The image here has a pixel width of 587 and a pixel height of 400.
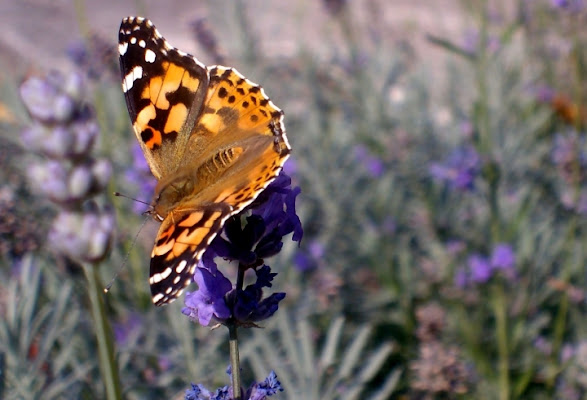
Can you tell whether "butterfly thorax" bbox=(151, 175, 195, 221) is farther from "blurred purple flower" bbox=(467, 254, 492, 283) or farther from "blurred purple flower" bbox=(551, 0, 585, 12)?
"blurred purple flower" bbox=(551, 0, 585, 12)

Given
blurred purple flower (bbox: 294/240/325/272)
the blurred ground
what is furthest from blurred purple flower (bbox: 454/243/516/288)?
the blurred ground

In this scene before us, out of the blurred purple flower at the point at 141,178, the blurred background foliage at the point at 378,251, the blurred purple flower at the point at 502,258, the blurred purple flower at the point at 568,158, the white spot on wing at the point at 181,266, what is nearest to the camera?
the white spot on wing at the point at 181,266

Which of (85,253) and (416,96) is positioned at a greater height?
(416,96)

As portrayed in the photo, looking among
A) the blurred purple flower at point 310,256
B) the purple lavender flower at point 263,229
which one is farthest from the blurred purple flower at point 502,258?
the purple lavender flower at point 263,229

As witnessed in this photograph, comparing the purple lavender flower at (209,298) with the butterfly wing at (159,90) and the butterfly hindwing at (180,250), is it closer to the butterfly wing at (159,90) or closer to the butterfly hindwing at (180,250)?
the butterfly hindwing at (180,250)

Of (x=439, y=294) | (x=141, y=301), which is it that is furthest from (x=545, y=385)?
(x=141, y=301)

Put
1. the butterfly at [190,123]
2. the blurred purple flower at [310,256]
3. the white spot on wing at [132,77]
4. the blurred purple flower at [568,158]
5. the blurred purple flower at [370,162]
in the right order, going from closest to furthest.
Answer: the butterfly at [190,123], the white spot on wing at [132,77], the blurred purple flower at [568,158], the blurred purple flower at [310,256], the blurred purple flower at [370,162]

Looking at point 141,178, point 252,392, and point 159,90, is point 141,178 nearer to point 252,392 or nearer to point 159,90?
point 159,90

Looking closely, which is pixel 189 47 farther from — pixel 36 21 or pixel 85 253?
pixel 85 253
